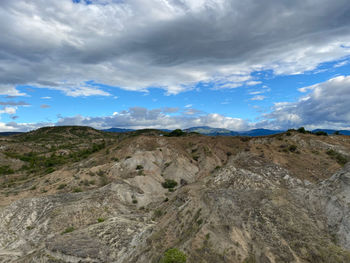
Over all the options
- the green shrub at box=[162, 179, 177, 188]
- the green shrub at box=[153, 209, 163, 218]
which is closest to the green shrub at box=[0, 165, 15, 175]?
the green shrub at box=[162, 179, 177, 188]

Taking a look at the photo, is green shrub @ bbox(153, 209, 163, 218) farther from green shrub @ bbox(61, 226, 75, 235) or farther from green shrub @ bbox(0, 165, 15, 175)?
green shrub @ bbox(0, 165, 15, 175)

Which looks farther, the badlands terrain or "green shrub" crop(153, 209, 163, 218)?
"green shrub" crop(153, 209, 163, 218)

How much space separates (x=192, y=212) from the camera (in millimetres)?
Result: 22062

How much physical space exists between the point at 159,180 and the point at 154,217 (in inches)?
686

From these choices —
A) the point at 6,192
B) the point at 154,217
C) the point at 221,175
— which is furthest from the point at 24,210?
the point at 221,175

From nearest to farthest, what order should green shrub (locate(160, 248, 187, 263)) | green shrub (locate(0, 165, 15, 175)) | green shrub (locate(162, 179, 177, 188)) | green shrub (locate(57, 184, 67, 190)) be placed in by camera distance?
green shrub (locate(160, 248, 187, 263)) → green shrub (locate(57, 184, 67, 190)) → green shrub (locate(162, 179, 177, 188)) → green shrub (locate(0, 165, 15, 175))

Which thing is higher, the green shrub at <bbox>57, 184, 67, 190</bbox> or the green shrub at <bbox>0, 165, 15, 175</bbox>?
the green shrub at <bbox>57, 184, 67, 190</bbox>

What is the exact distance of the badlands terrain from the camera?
56.2 ft

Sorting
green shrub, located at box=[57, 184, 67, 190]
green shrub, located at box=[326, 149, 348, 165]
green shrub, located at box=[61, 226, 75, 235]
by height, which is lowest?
green shrub, located at box=[61, 226, 75, 235]

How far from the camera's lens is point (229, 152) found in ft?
187

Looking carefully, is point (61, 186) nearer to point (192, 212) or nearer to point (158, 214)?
point (158, 214)

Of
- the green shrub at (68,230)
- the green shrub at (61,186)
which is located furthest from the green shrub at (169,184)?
the green shrub at (68,230)

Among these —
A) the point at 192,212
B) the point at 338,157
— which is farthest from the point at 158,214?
the point at 338,157

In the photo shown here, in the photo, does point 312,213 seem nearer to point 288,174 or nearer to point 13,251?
point 288,174
